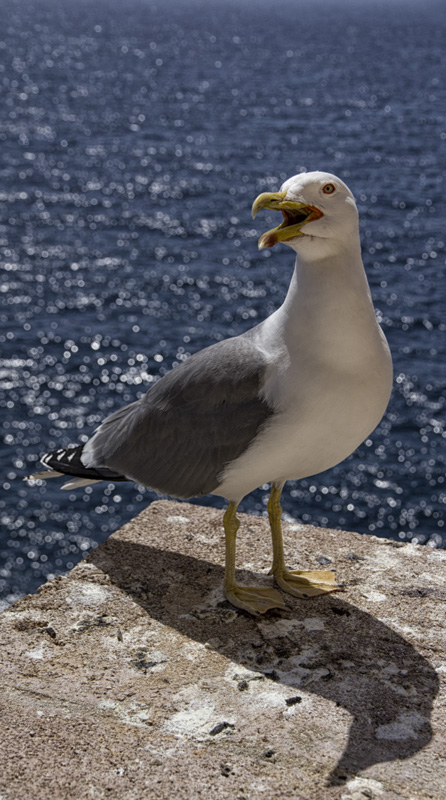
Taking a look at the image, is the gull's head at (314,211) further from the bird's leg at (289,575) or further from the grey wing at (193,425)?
the bird's leg at (289,575)

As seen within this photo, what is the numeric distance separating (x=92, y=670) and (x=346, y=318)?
2.76 m

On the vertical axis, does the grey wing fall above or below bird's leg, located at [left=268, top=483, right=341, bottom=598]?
above

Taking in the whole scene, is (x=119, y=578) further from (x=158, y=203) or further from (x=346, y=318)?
(x=158, y=203)

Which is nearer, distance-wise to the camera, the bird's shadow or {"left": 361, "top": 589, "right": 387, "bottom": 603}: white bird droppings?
the bird's shadow

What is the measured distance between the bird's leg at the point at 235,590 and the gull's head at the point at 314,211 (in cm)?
203

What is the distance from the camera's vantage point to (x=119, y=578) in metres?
7.25

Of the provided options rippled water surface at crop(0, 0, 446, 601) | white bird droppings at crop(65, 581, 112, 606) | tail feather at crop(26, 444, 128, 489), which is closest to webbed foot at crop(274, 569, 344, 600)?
white bird droppings at crop(65, 581, 112, 606)

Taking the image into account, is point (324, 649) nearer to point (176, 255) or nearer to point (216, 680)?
point (216, 680)

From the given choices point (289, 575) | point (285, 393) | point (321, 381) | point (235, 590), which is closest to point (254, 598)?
point (235, 590)

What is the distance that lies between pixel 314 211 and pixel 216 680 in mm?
2978

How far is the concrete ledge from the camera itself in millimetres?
5238

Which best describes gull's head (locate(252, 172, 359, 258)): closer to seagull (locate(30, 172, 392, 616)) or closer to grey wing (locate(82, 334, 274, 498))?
seagull (locate(30, 172, 392, 616))

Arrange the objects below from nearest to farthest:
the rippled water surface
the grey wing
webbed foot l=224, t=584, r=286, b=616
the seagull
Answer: the seagull, the grey wing, webbed foot l=224, t=584, r=286, b=616, the rippled water surface

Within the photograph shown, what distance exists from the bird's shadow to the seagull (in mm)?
236
